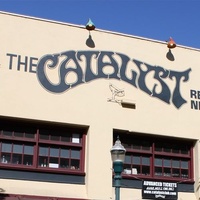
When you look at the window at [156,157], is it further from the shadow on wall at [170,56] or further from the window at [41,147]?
the shadow on wall at [170,56]

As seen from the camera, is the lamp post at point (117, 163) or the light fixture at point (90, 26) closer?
the lamp post at point (117, 163)

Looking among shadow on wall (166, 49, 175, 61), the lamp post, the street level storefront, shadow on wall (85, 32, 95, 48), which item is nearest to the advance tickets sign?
the street level storefront

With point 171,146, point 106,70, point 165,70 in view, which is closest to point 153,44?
point 165,70

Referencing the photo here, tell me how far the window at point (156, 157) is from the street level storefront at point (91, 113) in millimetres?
44

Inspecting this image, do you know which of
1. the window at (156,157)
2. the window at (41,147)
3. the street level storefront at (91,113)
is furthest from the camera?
the window at (156,157)

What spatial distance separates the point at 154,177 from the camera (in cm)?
2078

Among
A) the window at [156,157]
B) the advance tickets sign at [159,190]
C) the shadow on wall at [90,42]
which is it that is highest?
the shadow on wall at [90,42]

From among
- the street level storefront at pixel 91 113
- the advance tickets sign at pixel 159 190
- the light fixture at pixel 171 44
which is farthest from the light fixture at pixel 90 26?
the advance tickets sign at pixel 159 190

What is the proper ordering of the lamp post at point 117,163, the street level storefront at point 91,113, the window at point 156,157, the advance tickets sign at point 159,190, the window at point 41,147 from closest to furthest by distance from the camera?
the lamp post at point 117,163
the window at point 41,147
the street level storefront at point 91,113
the advance tickets sign at point 159,190
the window at point 156,157

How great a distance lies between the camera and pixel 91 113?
20.0 metres

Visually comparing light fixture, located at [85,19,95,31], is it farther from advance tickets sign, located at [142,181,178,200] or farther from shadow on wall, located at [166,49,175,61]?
advance tickets sign, located at [142,181,178,200]

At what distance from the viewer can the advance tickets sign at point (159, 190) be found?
2034cm

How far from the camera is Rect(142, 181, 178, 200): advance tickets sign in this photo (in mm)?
20344

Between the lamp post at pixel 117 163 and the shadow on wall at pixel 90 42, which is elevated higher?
the shadow on wall at pixel 90 42
